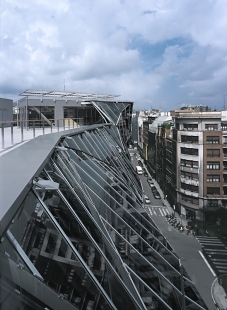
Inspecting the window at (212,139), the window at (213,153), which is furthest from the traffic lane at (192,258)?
the window at (212,139)

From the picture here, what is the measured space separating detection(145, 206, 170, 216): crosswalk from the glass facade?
30.6 meters

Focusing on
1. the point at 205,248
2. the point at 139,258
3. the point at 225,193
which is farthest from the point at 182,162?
the point at 139,258

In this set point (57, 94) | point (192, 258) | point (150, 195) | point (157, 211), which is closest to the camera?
point (192, 258)

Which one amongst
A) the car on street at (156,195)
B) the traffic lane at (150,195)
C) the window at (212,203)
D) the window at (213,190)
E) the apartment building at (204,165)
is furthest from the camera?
the car on street at (156,195)

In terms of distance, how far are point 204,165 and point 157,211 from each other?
7.79 meters

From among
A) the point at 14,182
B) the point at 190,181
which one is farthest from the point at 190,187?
the point at 14,182

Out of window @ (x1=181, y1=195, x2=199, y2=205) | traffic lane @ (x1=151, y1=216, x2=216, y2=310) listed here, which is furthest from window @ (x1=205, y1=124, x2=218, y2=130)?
traffic lane @ (x1=151, y1=216, x2=216, y2=310)

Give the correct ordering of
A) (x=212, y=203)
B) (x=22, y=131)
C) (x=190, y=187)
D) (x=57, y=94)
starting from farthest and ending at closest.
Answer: (x=190, y=187)
(x=212, y=203)
(x=57, y=94)
(x=22, y=131)

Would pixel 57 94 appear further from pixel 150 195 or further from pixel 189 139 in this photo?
pixel 150 195

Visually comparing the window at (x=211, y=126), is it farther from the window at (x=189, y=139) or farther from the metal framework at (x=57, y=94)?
the metal framework at (x=57, y=94)

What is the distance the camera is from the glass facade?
1.88 metres

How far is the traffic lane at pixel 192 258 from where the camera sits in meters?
19.0

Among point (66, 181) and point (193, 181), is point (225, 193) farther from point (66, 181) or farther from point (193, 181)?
point (66, 181)

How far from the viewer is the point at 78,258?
256 centimetres
